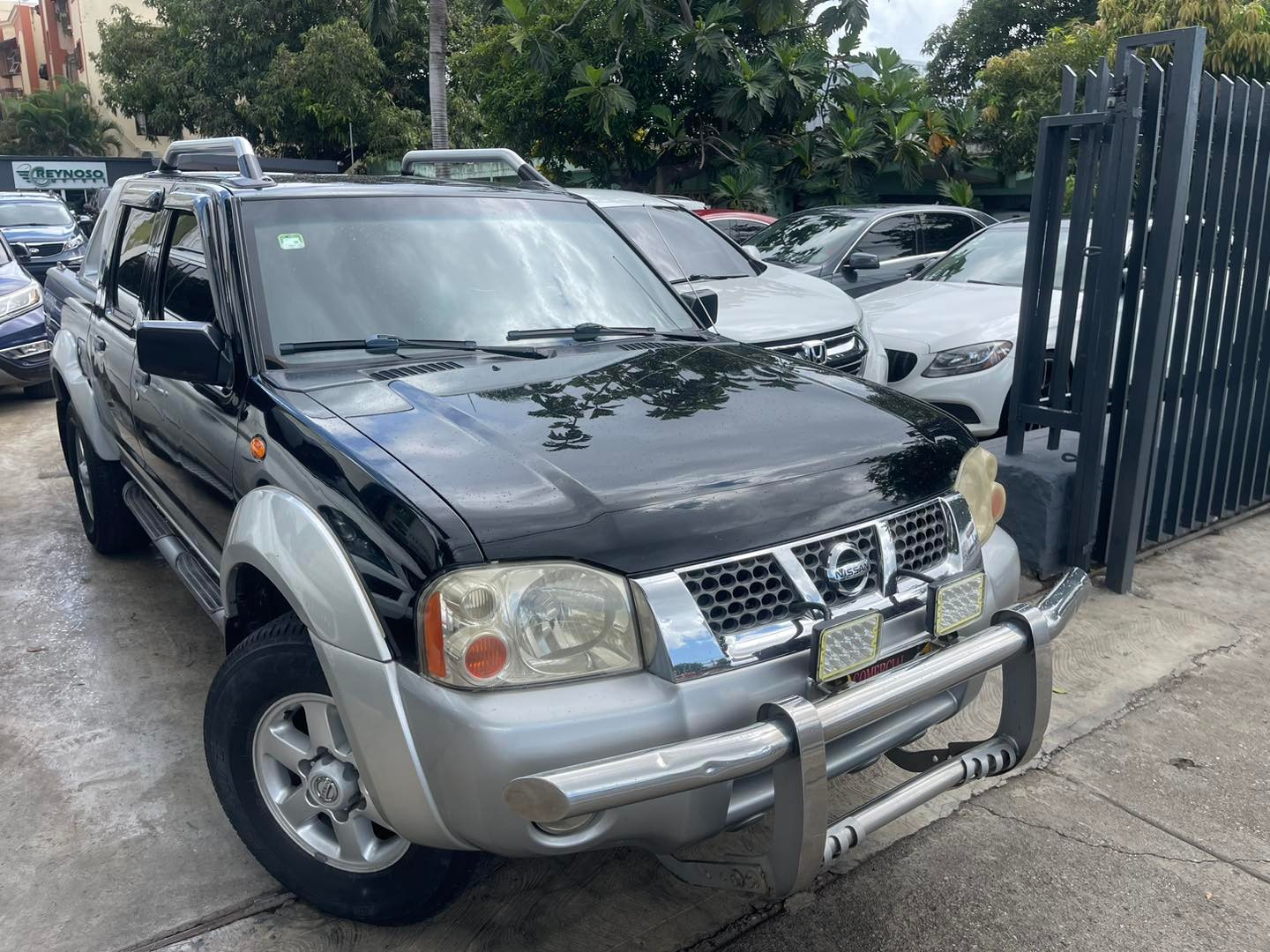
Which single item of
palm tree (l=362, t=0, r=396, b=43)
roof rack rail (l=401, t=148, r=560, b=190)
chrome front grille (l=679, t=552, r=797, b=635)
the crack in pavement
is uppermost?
palm tree (l=362, t=0, r=396, b=43)

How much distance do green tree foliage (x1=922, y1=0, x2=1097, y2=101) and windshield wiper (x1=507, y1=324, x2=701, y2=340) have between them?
25.8 metres

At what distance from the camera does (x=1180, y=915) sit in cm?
280

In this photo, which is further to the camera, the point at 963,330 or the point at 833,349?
the point at 963,330

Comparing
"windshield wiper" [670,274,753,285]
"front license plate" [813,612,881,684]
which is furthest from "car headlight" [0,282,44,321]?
"front license plate" [813,612,881,684]

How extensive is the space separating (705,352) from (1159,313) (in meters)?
2.28

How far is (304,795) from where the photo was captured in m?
2.62

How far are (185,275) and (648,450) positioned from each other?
6.59 feet

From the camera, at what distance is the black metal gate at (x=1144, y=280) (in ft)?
14.5

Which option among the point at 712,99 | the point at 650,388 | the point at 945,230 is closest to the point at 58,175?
the point at 712,99

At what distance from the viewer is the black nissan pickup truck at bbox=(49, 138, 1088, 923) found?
7.11 ft

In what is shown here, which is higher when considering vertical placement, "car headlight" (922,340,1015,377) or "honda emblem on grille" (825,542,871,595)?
"honda emblem on grille" (825,542,871,595)

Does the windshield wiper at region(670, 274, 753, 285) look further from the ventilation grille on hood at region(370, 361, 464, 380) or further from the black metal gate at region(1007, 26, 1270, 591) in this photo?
the ventilation grille on hood at region(370, 361, 464, 380)

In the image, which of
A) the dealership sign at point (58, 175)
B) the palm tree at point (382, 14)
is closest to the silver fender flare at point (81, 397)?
the palm tree at point (382, 14)

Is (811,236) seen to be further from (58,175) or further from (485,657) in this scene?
(58,175)
